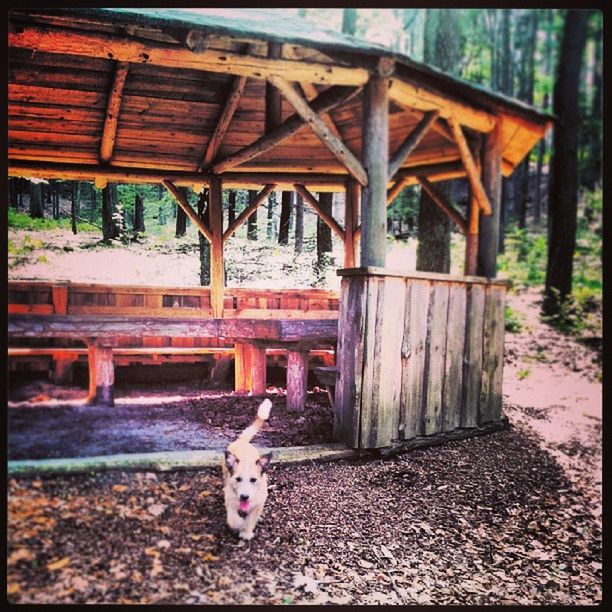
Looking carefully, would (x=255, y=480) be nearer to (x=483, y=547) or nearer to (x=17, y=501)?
(x=17, y=501)

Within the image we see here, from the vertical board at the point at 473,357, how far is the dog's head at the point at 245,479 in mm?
2638

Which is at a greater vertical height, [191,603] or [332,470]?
[332,470]

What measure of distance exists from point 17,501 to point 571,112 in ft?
26.9

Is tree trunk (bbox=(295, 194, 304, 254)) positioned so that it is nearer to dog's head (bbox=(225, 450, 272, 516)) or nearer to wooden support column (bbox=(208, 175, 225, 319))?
wooden support column (bbox=(208, 175, 225, 319))

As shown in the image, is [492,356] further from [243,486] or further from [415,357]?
[243,486]

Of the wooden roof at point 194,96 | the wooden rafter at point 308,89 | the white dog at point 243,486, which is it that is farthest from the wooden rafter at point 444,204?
the white dog at point 243,486

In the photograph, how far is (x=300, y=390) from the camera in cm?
437

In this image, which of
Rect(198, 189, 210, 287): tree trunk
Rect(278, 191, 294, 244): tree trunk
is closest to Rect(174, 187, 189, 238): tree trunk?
Rect(198, 189, 210, 287): tree trunk

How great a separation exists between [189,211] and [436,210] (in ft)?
14.5

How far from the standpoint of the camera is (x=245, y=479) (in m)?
3.21

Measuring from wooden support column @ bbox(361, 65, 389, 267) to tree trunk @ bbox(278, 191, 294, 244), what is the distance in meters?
0.66

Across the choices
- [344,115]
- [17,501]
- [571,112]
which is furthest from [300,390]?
[571,112]

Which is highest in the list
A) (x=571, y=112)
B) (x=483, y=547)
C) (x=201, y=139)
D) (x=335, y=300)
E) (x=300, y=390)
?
(x=571, y=112)

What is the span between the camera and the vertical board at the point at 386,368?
168 inches
